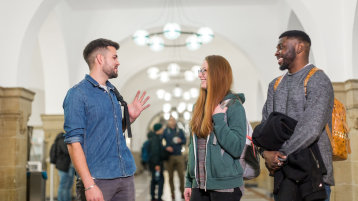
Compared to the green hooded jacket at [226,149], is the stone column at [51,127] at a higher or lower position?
higher

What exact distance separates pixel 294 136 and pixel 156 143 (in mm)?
6877

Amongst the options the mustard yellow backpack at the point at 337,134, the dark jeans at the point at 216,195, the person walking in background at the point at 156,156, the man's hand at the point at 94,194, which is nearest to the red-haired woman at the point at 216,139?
the dark jeans at the point at 216,195

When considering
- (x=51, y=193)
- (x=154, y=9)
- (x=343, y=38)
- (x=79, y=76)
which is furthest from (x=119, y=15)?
(x=343, y=38)

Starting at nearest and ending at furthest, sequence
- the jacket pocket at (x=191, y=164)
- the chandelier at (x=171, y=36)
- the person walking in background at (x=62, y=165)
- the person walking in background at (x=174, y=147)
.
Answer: the jacket pocket at (x=191, y=164), the person walking in background at (x=62, y=165), the chandelier at (x=171, y=36), the person walking in background at (x=174, y=147)

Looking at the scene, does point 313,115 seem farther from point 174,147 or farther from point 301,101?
point 174,147

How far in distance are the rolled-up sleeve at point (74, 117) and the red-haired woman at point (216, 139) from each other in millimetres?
723

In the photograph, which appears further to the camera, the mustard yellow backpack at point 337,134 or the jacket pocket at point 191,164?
the jacket pocket at point 191,164

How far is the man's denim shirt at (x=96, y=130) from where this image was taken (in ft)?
8.46

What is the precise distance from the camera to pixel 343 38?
693cm

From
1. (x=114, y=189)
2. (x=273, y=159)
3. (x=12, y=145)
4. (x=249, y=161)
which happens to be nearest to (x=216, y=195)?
(x=249, y=161)

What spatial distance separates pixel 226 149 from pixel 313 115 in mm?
568

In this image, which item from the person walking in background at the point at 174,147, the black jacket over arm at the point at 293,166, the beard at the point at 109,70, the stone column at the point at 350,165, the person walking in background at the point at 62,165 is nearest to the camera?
the black jacket over arm at the point at 293,166

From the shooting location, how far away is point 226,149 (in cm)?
276

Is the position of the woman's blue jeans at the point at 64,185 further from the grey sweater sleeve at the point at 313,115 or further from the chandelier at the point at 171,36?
the grey sweater sleeve at the point at 313,115
